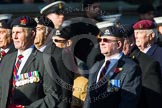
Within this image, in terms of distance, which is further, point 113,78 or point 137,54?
A: point 137,54

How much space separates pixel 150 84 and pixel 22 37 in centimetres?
159

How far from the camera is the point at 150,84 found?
9.07m

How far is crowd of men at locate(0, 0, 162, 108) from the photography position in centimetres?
861

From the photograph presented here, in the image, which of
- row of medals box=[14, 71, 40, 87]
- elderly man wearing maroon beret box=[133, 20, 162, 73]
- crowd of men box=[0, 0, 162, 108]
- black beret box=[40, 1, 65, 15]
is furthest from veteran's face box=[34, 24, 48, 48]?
black beret box=[40, 1, 65, 15]

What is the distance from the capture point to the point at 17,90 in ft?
29.4

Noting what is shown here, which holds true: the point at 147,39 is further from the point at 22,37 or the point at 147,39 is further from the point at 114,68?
the point at 22,37

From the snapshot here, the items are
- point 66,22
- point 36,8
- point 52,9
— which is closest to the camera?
point 66,22

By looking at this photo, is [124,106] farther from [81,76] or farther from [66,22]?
[66,22]

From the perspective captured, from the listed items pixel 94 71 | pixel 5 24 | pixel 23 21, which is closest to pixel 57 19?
pixel 5 24

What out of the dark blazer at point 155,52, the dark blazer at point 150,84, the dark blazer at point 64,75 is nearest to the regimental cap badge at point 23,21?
the dark blazer at point 64,75

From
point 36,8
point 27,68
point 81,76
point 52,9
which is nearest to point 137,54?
point 81,76

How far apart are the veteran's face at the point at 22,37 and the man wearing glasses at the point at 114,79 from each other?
84 centimetres

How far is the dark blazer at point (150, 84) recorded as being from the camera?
902 cm

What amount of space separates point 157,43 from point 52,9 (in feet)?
6.42
